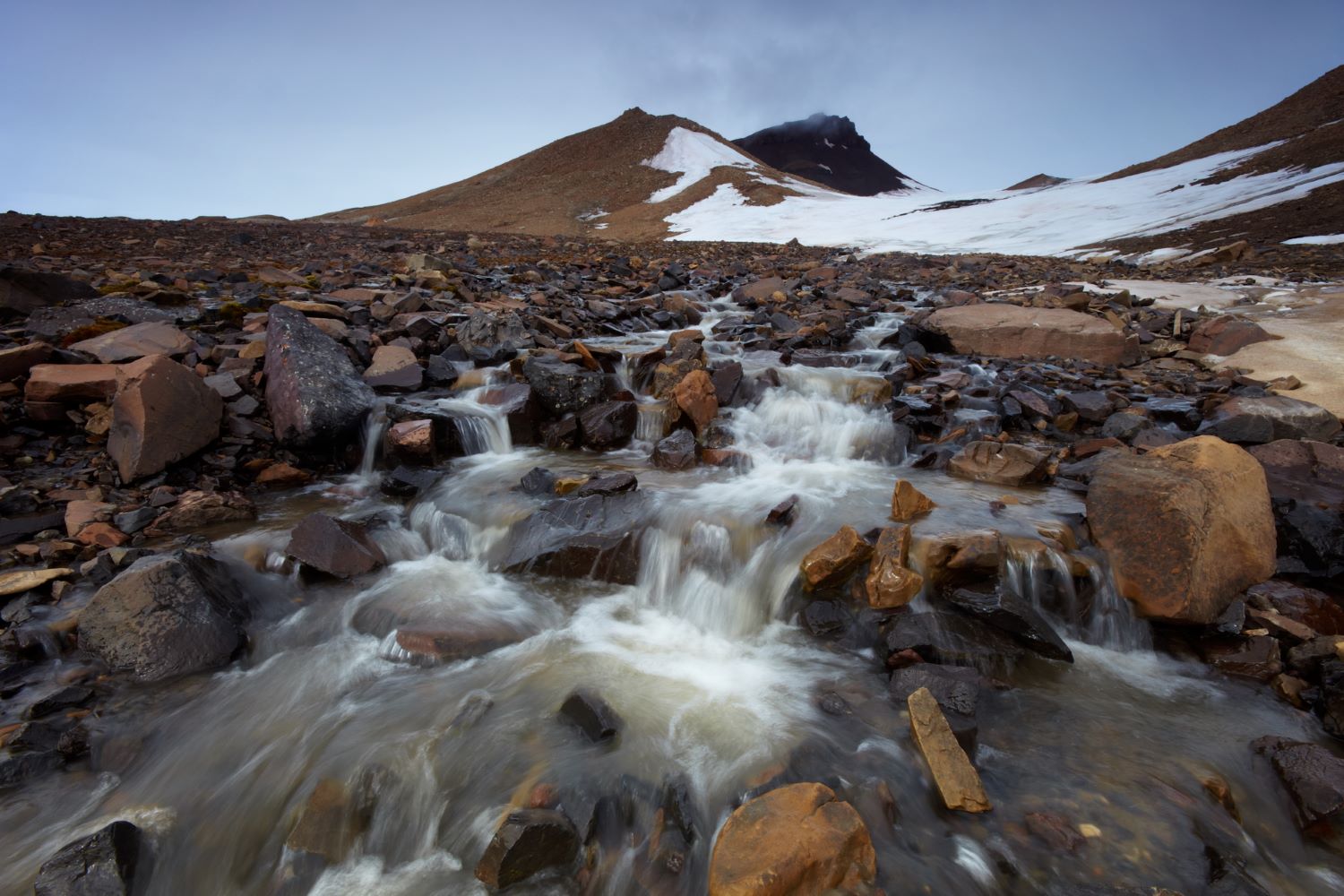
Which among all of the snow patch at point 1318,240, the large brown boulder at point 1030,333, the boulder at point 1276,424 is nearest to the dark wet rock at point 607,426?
Answer: the large brown boulder at point 1030,333

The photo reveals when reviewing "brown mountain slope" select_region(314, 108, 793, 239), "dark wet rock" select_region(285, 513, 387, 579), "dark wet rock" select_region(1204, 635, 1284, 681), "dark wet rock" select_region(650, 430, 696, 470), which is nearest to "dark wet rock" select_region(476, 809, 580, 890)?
"dark wet rock" select_region(285, 513, 387, 579)

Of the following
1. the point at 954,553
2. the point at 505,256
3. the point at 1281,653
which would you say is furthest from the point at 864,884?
the point at 505,256

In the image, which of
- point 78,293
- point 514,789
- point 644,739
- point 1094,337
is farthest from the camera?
point 1094,337

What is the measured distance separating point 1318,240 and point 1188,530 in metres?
16.6

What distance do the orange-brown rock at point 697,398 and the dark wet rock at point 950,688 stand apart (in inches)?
127

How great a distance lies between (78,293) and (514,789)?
7.78m

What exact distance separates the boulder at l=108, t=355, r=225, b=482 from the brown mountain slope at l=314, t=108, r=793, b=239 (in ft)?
80.6

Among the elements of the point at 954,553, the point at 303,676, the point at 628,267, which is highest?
the point at 628,267

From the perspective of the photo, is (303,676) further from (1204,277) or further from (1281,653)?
(1204,277)

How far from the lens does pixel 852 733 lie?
9.41 feet

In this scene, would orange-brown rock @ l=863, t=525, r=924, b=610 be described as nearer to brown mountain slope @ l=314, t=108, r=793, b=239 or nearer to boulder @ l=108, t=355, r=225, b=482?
boulder @ l=108, t=355, r=225, b=482

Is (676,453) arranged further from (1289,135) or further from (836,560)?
(1289,135)

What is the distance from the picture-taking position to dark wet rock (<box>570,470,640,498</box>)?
4562mm

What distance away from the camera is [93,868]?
2.14 meters
